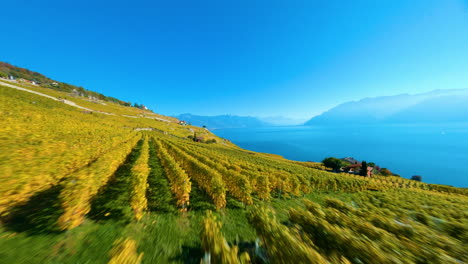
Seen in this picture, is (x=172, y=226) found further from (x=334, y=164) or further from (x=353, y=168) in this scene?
(x=353, y=168)

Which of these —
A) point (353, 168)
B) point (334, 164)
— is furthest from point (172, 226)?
point (353, 168)

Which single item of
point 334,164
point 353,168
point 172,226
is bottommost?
point 353,168

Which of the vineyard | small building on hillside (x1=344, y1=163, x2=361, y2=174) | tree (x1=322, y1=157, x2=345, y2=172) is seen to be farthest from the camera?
tree (x1=322, y1=157, x2=345, y2=172)

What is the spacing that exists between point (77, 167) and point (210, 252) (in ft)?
36.0

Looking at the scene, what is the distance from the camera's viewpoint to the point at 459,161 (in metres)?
94.2

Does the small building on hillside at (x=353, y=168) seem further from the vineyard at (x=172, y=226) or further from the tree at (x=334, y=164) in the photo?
the vineyard at (x=172, y=226)

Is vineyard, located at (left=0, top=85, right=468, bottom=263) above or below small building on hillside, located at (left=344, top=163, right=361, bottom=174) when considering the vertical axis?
above

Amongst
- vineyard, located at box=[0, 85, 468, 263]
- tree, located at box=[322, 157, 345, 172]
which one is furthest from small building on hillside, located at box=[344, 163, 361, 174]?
vineyard, located at box=[0, 85, 468, 263]

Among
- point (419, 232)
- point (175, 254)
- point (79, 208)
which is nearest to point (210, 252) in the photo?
point (175, 254)

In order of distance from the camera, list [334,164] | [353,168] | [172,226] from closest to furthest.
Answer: [172,226]
[353,168]
[334,164]

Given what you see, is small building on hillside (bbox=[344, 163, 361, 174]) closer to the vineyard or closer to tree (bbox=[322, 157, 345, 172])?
tree (bbox=[322, 157, 345, 172])

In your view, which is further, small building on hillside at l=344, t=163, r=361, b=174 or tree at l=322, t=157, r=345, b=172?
tree at l=322, t=157, r=345, b=172

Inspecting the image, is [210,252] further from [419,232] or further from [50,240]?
[419,232]

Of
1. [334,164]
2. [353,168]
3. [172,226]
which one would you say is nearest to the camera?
[172,226]
